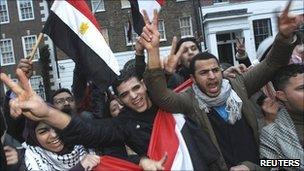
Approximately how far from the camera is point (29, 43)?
33844 mm

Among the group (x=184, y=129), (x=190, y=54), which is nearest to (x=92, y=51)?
(x=190, y=54)

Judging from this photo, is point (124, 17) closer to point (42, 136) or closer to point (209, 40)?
point (209, 40)

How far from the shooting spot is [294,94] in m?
3.09

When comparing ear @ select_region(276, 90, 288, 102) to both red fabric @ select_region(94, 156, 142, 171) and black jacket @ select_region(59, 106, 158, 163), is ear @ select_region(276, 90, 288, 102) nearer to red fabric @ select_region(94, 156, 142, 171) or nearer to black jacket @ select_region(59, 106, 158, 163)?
black jacket @ select_region(59, 106, 158, 163)

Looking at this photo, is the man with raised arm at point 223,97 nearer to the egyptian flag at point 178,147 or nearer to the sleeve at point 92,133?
the egyptian flag at point 178,147

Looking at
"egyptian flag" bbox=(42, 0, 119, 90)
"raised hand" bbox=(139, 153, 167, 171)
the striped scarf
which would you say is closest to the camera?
"raised hand" bbox=(139, 153, 167, 171)

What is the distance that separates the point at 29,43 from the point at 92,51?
30483mm

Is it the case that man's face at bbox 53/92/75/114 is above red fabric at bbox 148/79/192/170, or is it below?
above

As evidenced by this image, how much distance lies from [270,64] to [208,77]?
47cm

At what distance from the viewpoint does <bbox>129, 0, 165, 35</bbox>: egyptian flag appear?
4.86 m

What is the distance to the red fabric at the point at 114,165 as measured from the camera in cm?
315

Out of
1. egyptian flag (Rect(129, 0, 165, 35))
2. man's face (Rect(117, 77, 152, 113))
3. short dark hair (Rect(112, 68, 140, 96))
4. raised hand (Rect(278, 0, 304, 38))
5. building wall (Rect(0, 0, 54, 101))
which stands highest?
building wall (Rect(0, 0, 54, 101))

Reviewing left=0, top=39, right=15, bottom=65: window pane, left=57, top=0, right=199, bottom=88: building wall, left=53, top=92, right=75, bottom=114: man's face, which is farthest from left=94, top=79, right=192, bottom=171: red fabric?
left=0, top=39, right=15, bottom=65: window pane

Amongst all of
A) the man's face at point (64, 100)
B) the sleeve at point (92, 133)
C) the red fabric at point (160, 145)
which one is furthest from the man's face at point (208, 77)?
the man's face at point (64, 100)
